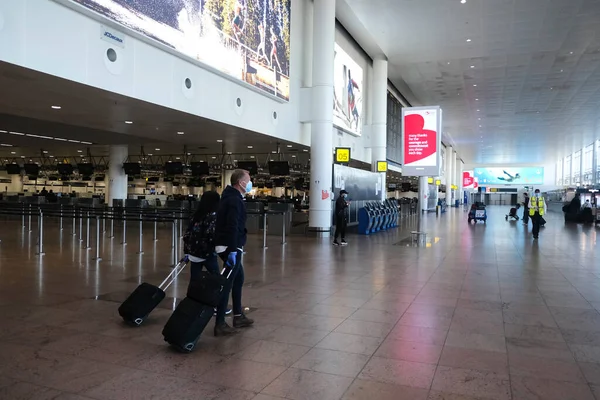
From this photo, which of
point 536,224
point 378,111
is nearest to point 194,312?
point 536,224

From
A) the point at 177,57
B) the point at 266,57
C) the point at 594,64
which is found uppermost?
the point at 594,64

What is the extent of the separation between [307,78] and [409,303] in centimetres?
1296

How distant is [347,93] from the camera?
21.4 m

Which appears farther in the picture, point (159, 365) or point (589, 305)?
point (589, 305)

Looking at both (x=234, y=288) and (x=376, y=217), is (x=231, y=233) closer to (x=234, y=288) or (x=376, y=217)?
(x=234, y=288)

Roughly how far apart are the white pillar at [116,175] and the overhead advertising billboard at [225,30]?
10.9 m

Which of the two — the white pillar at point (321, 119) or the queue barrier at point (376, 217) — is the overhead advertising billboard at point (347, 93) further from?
the queue barrier at point (376, 217)

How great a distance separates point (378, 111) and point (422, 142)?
10987mm

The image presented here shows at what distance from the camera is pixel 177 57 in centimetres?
1063

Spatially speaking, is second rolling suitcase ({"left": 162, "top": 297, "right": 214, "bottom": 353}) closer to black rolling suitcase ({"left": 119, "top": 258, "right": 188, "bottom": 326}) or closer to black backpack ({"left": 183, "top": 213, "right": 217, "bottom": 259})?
black backpack ({"left": 183, "top": 213, "right": 217, "bottom": 259})

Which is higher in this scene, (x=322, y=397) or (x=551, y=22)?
(x=551, y=22)

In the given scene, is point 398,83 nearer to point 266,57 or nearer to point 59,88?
point 266,57

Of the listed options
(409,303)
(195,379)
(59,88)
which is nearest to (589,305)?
(409,303)

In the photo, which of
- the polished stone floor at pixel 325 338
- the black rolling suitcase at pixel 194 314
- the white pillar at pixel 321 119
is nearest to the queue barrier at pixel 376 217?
the white pillar at pixel 321 119
